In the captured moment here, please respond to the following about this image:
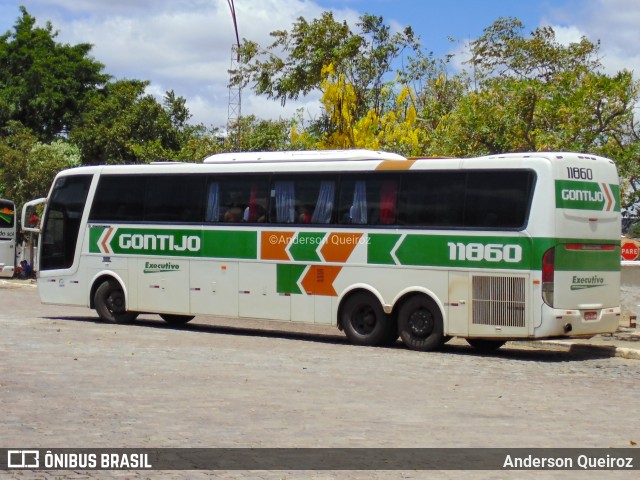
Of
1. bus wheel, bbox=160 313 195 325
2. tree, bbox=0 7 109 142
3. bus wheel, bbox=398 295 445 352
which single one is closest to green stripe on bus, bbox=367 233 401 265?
bus wheel, bbox=398 295 445 352

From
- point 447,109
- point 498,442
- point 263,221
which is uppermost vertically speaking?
point 447,109

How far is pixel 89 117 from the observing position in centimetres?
5916

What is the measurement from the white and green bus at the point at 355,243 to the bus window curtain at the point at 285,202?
2 centimetres

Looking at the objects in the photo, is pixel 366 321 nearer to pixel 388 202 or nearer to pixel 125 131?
pixel 388 202

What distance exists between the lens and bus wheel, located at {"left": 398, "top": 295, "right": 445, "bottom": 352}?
773 inches

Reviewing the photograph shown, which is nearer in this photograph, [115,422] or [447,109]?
[115,422]

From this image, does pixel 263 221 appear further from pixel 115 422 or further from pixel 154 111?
pixel 154 111

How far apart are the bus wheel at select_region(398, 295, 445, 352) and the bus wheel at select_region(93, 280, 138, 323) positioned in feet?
23.1

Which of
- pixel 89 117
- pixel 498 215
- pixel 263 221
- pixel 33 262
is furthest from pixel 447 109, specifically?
pixel 89 117

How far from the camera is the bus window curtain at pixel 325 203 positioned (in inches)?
829

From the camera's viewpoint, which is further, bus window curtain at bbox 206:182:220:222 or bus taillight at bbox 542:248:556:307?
bus window curtain at bbox 206:182:220:222

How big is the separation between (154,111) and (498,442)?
47613 millimetres

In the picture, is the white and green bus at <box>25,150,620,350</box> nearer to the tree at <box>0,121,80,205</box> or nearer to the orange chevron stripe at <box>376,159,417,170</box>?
the orange chevron stripe at <box>376,159,417,170</box>

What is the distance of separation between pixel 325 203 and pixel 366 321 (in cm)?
222
